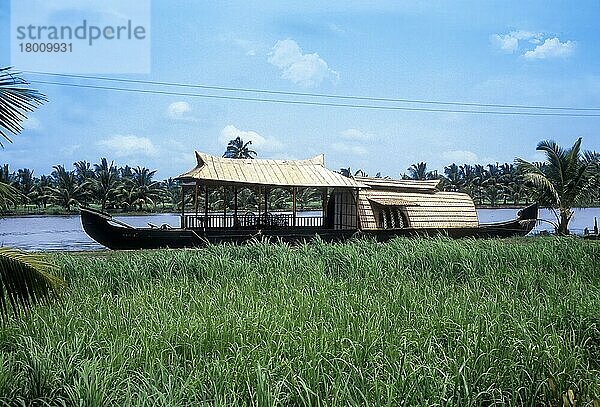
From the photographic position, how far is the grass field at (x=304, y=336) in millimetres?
3473

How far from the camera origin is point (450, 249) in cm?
891

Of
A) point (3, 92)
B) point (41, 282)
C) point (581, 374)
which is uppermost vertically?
point (3, 92)

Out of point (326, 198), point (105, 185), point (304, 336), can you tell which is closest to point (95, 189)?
point (105, 185)

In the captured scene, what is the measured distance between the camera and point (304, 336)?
14.6ft

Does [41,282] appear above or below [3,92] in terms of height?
below

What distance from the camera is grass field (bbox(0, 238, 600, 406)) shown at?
3473 millimetres

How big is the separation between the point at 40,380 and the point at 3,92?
1.78 meters

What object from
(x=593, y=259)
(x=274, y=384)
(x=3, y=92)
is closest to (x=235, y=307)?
(x=274, y=384)

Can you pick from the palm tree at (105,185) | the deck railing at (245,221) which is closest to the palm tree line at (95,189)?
the palm tree at (105,185)

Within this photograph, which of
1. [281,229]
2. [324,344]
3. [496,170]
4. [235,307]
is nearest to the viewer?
[324,344]

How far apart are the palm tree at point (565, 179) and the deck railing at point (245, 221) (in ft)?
22.3

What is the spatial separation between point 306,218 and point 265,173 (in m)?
2.34

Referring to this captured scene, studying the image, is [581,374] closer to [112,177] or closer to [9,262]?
[9,262]

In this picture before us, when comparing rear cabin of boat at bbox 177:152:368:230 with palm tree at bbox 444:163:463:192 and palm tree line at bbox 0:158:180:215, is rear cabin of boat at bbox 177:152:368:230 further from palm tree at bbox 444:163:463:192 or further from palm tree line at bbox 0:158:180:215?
palm tree at bbox 444:163:463:192
